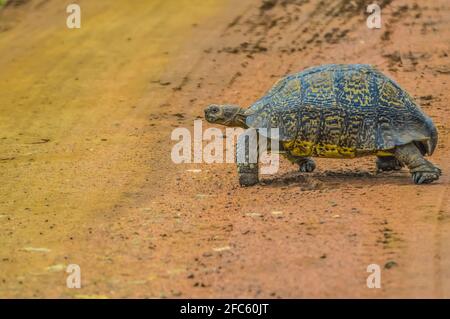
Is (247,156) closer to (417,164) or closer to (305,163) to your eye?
(305,163)

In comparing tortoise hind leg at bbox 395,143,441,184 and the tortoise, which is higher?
the tortoise

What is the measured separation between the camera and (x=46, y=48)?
17875 millimetres

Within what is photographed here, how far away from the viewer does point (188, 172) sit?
11586 millimetres

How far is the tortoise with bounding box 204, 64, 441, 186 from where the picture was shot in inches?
404

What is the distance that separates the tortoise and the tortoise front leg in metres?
0.02

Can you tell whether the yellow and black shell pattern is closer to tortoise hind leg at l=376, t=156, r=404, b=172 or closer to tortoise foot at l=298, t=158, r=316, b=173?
tortoise hind leg at l=376, t=156, r=404, b=172

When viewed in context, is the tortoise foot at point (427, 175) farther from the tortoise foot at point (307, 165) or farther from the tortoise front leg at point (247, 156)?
the tortoise front leg at point (247, 156)

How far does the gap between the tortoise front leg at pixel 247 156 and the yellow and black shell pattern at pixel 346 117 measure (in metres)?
0.16

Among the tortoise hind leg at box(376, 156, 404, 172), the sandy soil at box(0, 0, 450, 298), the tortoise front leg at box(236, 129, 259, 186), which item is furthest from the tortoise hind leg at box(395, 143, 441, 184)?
the tortoise front leg at box(236, 129, 259, 186)

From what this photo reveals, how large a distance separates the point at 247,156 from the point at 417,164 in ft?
5.14

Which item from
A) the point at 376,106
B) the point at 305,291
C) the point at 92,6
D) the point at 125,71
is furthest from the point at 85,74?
the point at 305,291

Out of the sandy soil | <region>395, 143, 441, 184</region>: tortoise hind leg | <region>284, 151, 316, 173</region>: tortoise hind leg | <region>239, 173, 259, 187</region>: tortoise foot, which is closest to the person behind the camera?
the sandy soil

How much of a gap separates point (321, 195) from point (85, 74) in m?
7.30
